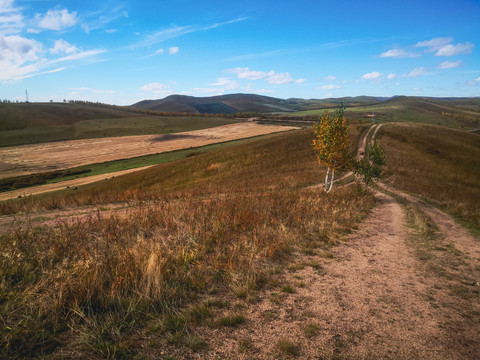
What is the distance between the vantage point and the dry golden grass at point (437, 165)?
25.0 metres

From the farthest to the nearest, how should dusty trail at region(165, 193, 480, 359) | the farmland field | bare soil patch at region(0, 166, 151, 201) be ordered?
the farmland field
bare soil patch at region(0, 166, 151, 201)
dusty trail at region(165, 193, 480, 359)

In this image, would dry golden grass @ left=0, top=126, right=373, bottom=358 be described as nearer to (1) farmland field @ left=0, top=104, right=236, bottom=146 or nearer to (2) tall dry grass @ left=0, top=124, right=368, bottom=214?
(2) tall dry grass @ left=0, top=124, right=368, bottom=214

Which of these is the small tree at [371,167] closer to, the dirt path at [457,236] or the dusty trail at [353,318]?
the dirt path at [457,236]

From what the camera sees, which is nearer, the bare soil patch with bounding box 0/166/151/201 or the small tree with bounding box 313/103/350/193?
the small tree with bounding box 313/103/350/193

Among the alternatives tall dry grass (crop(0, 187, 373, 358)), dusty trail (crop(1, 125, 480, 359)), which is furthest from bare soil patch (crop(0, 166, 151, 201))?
dusty trail (crop(1, 125, 480, 359))

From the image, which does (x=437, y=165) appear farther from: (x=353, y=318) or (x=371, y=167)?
(x=353, y=318)

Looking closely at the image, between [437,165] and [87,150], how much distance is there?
8940 cm

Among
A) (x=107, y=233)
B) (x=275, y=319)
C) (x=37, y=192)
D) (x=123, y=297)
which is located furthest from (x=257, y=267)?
(x=37, y=192)

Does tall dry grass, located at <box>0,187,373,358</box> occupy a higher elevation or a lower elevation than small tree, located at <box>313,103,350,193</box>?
lower

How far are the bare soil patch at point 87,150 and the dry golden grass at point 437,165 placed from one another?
162 ft

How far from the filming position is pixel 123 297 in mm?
4961

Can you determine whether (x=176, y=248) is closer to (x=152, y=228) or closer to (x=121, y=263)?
(x=121, y=263)

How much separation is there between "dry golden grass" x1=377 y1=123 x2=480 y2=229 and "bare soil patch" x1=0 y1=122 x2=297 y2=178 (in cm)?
4933

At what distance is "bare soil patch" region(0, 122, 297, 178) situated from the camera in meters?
61.4
